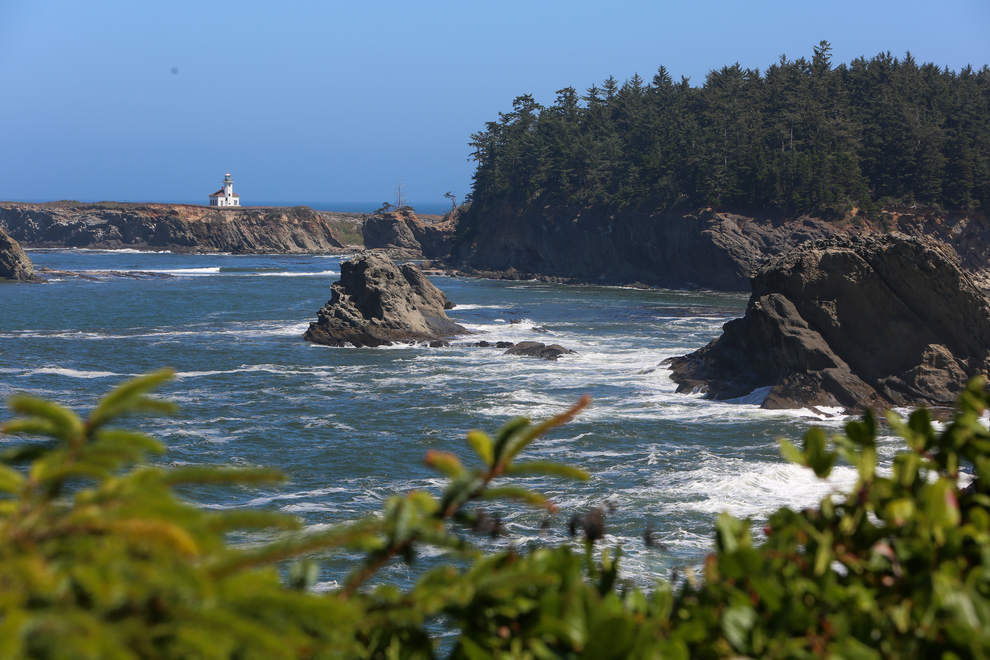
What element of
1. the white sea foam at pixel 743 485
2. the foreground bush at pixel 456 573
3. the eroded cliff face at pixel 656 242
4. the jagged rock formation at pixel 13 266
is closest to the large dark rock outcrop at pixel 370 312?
the white sea foam at pixel 743 485

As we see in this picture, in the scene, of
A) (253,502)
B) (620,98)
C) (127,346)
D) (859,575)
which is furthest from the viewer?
(620,98)

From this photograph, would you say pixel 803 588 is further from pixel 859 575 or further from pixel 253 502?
pixel 253 502

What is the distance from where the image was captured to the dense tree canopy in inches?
2820

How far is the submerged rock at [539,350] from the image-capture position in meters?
38.9

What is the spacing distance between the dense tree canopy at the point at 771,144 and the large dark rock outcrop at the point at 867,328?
→ 1729 inches

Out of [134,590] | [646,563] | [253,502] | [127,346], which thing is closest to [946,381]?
[646,563]

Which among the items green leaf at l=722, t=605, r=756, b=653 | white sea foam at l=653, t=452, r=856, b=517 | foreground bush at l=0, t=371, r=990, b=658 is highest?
foreground bush at l=0, t=371, r=990, b=658

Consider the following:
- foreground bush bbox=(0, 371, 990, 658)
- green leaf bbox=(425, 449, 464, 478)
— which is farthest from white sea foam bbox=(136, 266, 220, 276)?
green leaf bbox=(425, 449, 464, 478)

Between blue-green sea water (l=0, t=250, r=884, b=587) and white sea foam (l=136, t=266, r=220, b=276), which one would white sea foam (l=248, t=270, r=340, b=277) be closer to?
white sea foam (l=136, t=266, r=220, b=276)

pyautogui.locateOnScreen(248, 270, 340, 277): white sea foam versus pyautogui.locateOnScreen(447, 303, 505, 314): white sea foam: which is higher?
pyautogui.locateOnScreen(248, 270, 340, 277): white sea foam

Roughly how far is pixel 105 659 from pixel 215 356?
129 ft

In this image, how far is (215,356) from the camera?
3941 centimetres

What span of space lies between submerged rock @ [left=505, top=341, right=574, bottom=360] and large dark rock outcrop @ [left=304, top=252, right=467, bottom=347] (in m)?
4.84

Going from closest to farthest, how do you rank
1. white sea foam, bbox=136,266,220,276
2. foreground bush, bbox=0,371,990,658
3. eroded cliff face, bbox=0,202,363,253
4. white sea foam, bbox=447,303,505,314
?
foreground bush, bbox=0,371,990,658 < white sea foam, bbox=447,303,505,314 < white sea foam, bbox=136,266,220,276 < eroded cliff face, bbox=0,202,363,253
